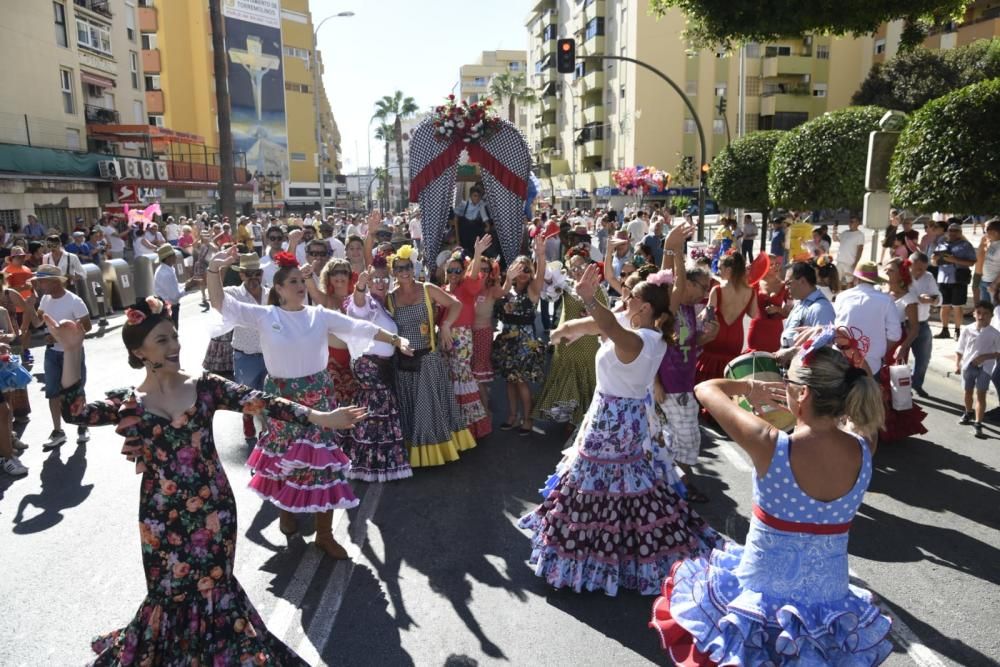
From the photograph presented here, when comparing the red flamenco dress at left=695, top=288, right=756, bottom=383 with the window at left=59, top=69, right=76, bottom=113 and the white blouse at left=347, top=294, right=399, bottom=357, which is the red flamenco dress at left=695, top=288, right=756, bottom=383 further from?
the window at left=59, top=69, right=76, bottom=113

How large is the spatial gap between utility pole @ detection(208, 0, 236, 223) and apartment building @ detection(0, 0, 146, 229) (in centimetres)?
666

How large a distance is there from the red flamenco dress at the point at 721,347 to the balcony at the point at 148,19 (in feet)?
181

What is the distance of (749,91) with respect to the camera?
176 feet

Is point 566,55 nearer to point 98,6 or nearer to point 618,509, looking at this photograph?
point 618,509

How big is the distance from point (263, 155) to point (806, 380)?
236 feet

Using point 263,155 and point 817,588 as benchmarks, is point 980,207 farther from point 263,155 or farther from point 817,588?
point 263,155

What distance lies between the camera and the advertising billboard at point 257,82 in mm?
66000

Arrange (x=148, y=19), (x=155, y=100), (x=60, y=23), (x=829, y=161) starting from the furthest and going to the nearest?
1. (x=155, y=100)
2. (x=148, y=19)
3. (x=60, y=23)
4. (x=829, y=161)

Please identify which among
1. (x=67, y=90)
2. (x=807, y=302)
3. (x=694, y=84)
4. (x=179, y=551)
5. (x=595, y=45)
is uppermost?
(x=595, y=45)

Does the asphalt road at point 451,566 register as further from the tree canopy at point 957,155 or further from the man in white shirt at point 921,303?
the tree canopy at point 957,155

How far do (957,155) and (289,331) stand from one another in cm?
1178

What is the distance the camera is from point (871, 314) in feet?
22.2

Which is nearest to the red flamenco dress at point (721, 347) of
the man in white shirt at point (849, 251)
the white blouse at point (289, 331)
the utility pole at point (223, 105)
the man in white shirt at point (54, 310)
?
the white blouse at point (289, 331)

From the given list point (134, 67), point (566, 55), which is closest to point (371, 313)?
point (566, 55)
